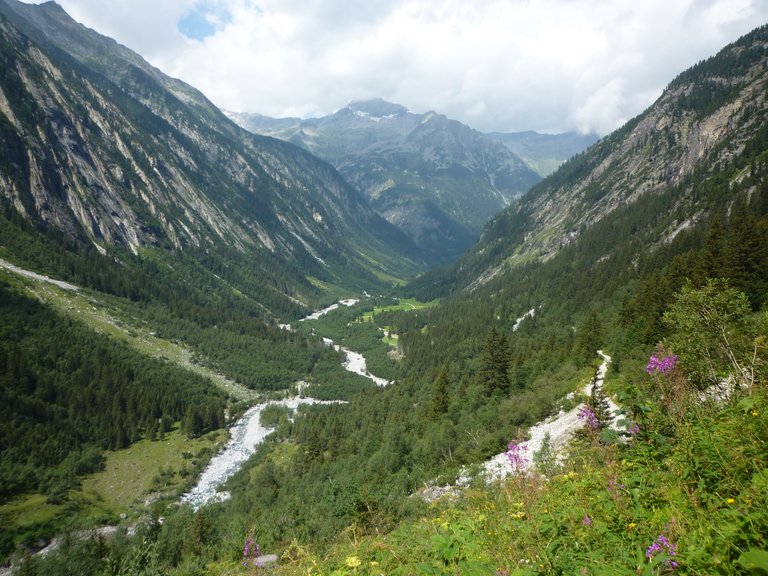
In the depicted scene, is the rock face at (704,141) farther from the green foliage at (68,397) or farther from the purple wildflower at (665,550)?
the green foliage at (68,397)

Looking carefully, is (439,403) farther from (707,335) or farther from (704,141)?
(704,141)

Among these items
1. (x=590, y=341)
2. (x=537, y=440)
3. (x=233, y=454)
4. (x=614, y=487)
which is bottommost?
(x=233, y=454)

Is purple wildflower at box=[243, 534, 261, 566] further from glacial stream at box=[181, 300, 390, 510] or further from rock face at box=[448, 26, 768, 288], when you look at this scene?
rock face at box=[448, 26, 768, 288]

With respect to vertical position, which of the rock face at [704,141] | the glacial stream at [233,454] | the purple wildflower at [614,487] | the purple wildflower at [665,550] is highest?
the rock face at [704,141]

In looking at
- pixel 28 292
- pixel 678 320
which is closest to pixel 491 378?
pixel 678 320

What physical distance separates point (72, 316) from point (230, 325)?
57.3 meters

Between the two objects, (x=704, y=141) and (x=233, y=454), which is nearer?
(x=233, y=454)

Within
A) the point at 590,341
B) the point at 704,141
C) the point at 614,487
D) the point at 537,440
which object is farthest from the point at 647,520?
the point at 704,141

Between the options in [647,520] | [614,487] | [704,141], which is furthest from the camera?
[704,141]

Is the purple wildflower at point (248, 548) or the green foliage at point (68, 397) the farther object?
the green foliage at point (68, 397)

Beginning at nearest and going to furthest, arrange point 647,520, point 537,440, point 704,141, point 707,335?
point 647,520, point 707,335, point 537,440, point 704,141

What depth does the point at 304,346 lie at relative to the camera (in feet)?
538

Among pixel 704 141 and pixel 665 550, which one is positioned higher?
pixel 704 141

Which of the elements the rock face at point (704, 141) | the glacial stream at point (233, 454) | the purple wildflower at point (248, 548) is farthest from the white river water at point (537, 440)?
the rock face at point (704, 141)
